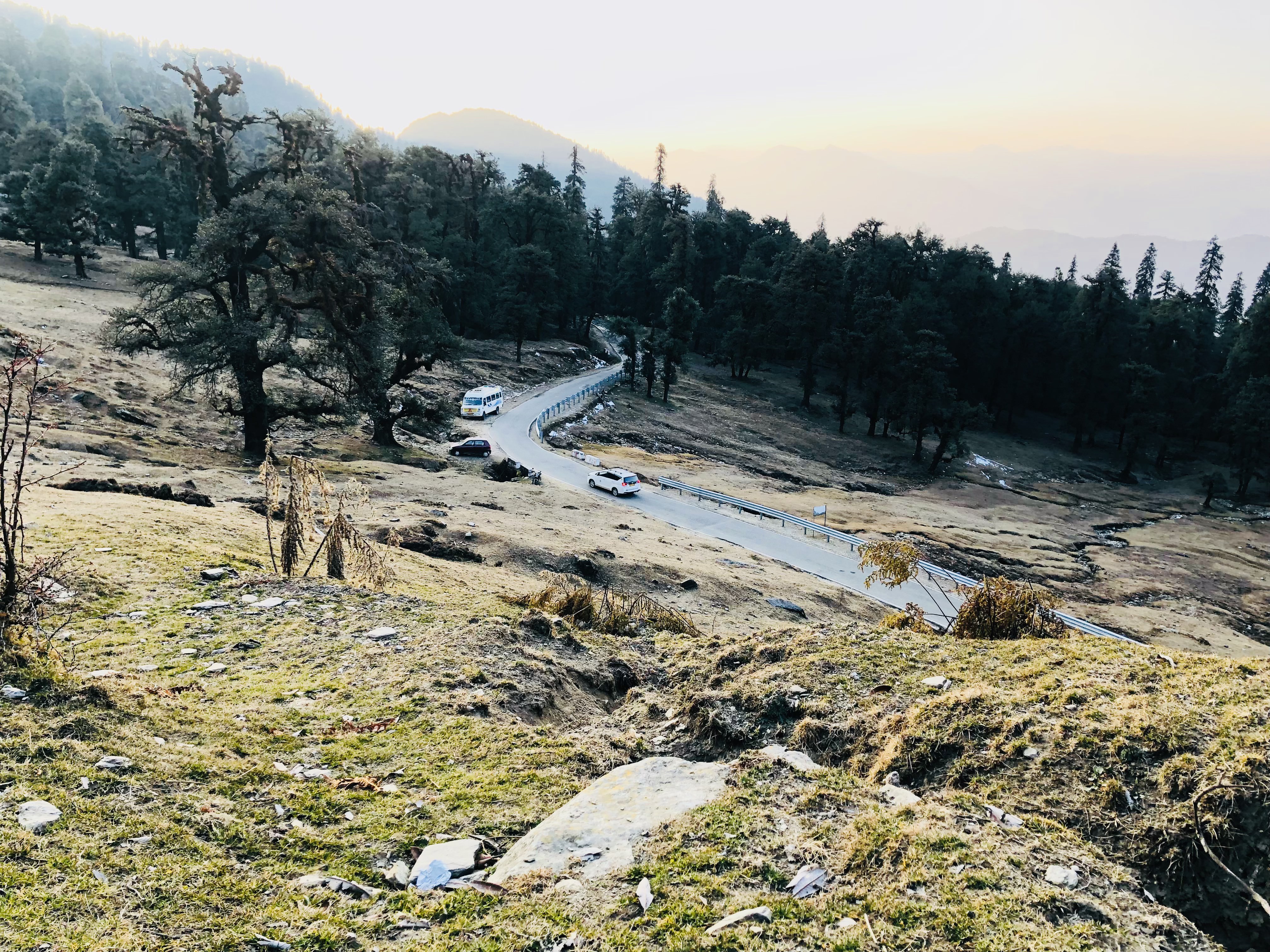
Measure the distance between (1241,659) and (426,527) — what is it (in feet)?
61.4

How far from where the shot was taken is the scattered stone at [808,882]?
17.3 ft

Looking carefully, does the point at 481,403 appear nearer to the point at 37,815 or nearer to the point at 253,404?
the point at 253,404

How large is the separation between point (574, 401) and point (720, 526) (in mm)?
28560

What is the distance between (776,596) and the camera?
77.2 ft

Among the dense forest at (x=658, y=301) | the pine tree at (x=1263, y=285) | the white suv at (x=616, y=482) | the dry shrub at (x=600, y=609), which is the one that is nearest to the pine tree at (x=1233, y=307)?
the dense forest at (x=658, y=301)

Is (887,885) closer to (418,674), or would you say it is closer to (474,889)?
(474,889)

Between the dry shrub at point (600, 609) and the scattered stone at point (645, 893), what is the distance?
8031 mm

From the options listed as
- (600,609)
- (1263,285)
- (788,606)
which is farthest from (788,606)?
(1263,285)

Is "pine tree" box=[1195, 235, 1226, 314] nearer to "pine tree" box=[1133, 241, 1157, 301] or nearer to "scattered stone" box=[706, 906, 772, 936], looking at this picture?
"pine tree" box=[1133, 241, 1157, 301]

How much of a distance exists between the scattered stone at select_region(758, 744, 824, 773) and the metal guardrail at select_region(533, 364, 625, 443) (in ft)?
141

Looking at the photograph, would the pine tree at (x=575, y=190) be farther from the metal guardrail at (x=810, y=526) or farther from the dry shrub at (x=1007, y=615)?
the dry shrub at (x=1007, y=615)

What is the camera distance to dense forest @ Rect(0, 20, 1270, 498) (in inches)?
1302

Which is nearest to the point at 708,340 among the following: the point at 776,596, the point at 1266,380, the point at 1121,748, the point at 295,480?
the point at 1266,380

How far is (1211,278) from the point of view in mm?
102375
